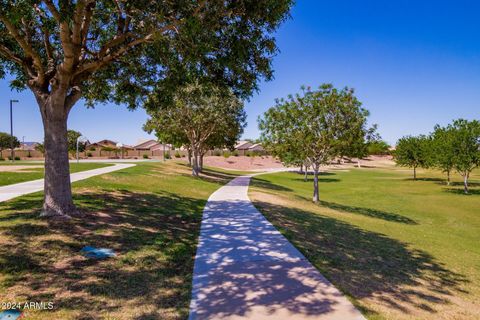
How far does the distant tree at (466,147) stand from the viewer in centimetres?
3434

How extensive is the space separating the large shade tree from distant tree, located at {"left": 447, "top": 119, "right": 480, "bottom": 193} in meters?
34.2

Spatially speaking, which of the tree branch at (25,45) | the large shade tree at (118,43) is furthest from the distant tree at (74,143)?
the tree branch at (25,45)

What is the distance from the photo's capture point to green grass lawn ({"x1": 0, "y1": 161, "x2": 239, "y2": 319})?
500 cm

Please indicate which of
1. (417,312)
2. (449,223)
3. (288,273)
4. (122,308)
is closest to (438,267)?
(417,312)

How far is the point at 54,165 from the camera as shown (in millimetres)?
9258

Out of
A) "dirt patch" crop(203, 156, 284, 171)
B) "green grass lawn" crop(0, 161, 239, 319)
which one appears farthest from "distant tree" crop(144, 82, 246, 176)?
"dirt patch" crop(203, 156, 284, 171)

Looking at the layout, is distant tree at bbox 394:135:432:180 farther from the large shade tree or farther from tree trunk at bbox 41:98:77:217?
tree trunk at bbox 41:98:77:217

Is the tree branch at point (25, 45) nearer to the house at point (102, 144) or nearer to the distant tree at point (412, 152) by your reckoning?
the distant tree at point (412, 152)

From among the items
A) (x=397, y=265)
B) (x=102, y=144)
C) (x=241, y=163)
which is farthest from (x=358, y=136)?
(x=102, y=144)

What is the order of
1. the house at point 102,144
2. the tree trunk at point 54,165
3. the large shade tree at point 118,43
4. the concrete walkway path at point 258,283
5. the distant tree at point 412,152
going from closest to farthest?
the concrete walkway path at point 258,283 < the large shade tree at point 118,43 < the tree trunk at point 54,165 < the distant tree at point 412,152 < the house at point 102,144

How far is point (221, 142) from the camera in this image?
3834 centimetres

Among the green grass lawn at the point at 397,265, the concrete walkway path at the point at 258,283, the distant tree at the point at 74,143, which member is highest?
the distant tree at the point at 74,143

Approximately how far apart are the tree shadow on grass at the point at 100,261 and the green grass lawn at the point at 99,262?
1cm

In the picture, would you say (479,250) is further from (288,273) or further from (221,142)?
(221,142)
